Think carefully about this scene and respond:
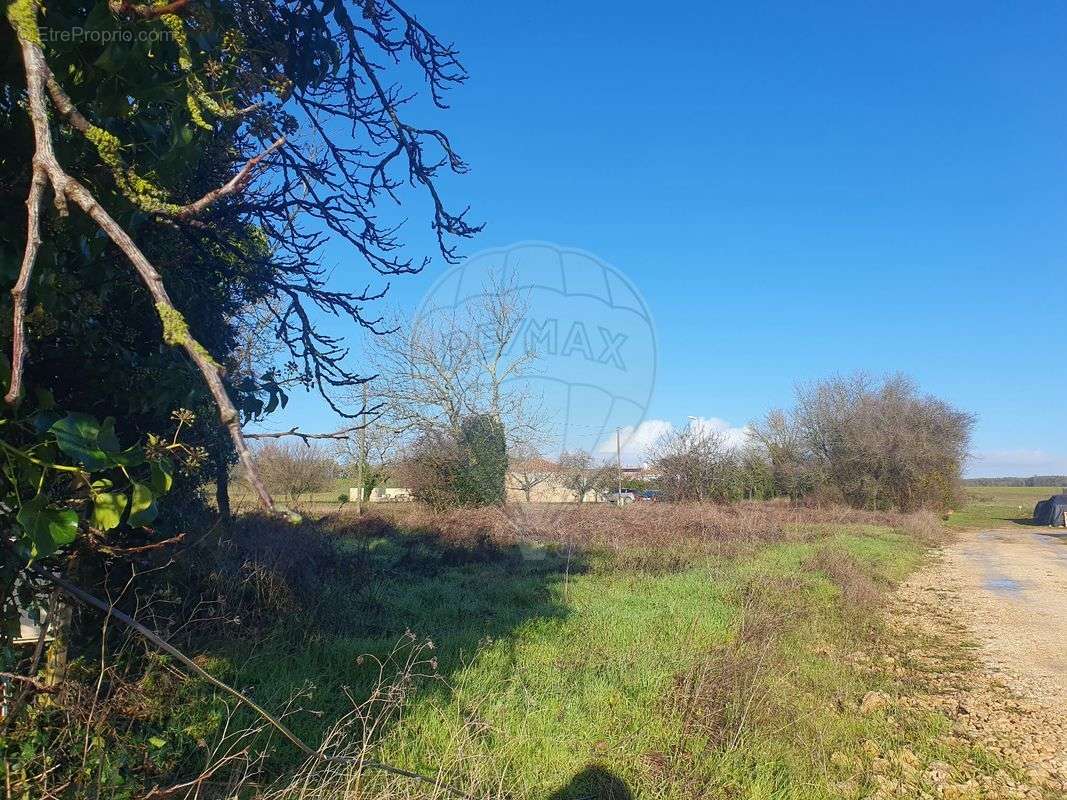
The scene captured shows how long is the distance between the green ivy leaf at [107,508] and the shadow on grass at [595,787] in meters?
3.11

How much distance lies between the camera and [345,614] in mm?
6871

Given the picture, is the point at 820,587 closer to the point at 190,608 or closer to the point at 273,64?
the point at 190,608

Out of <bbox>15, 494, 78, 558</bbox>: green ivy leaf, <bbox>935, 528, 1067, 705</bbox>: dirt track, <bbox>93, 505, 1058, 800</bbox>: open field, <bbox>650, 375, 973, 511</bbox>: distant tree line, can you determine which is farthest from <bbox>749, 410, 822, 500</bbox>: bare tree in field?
<bbox>15, 494, 78, 558</bbox>: green ivy leaf

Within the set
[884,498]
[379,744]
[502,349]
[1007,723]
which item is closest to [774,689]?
[1007,723]

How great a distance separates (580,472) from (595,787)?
455 inches

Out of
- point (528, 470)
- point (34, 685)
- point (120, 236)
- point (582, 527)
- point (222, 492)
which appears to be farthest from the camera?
point (582, 527)

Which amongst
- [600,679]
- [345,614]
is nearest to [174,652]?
[600,679]

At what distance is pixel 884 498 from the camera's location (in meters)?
36.6

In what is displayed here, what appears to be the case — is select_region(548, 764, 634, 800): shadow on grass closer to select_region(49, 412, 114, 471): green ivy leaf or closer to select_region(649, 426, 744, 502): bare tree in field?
select_region(49, 412, 114, 471): green ivy leaf

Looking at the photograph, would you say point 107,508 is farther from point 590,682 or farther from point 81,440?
point 590,682

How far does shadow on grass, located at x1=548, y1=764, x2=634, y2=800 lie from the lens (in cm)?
402

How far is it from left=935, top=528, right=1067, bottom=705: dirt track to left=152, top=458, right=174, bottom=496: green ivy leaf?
8109mm

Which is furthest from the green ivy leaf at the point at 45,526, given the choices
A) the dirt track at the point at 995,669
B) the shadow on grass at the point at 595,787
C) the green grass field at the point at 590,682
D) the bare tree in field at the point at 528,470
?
the bare tree in field at the point at 528,470

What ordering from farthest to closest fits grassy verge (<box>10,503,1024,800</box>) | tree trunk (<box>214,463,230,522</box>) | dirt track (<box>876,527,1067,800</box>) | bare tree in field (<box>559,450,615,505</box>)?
bare tree in field (<box>559,450,615,505</box>) → tree trunk (<box>214,463,230,522</box>) → dirt track (<box>876,527,1067,800</box>) → grassy verge (<box>10,503,1024,800</box>)
